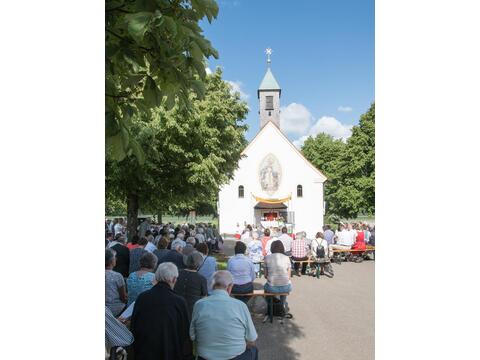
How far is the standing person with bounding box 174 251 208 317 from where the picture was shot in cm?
557

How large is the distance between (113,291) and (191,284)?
1081 mm

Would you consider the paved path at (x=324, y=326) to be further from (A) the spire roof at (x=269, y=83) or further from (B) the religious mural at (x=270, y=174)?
(A) the spire roof at (x=269, y=83)

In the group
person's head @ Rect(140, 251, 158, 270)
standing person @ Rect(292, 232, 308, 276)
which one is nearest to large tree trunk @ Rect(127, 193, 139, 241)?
standing person @ Rect(292, 232, 308, 276)

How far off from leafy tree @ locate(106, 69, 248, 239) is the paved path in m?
4.77

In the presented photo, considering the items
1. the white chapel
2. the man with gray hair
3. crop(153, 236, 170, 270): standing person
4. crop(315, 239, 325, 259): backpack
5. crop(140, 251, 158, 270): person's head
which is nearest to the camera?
the man with gray hair

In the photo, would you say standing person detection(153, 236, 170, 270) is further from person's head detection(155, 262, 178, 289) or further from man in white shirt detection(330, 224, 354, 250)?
man in white shirt detection(330, 224, 354, 250)

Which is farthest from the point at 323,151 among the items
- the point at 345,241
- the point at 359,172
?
the point at 345,241

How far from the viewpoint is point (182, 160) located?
14.5 m

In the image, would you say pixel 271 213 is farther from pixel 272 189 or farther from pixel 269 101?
pixel 269 101

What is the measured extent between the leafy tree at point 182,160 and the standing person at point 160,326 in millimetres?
8731
